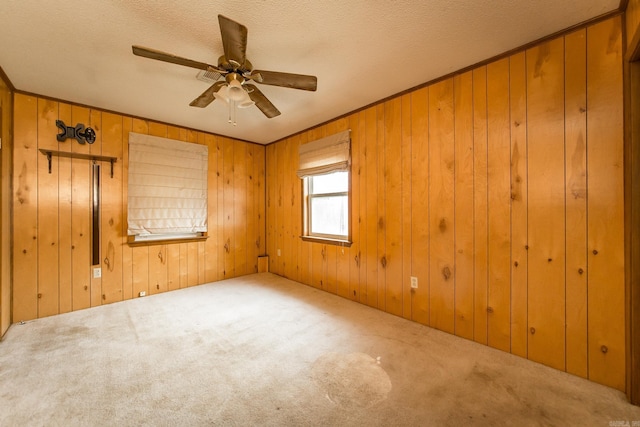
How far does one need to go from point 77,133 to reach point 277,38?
2.71m

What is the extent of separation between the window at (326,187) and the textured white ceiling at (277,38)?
2.67 ft

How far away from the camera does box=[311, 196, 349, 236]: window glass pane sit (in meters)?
3.54

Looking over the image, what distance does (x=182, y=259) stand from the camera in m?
3.77

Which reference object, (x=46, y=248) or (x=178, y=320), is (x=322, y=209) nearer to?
(x=178, y=320)

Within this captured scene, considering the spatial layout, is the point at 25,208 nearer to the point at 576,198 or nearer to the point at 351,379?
the point at 351,379

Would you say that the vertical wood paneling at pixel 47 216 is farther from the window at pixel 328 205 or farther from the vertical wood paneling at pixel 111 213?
the window at pixel 328 205

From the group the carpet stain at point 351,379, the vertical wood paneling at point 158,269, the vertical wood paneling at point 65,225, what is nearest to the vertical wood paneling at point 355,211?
the carpet stain at point 351,379

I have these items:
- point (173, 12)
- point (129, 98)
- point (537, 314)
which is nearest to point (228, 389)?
point (537, 314)

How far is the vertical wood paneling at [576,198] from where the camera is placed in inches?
68.4

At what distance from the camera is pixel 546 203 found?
1.89 metres

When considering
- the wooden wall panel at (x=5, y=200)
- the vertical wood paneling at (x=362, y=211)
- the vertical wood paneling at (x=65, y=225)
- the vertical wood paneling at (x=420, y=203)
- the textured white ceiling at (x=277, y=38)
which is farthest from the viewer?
the vertical wood paneling at (x=362, y=211)

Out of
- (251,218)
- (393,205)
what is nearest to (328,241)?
(393,205)

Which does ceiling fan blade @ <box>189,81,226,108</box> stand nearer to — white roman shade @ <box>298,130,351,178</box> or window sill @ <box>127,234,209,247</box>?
white roman shade @ <box>298,130,351,178</box>

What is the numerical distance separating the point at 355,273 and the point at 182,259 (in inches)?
99.6
